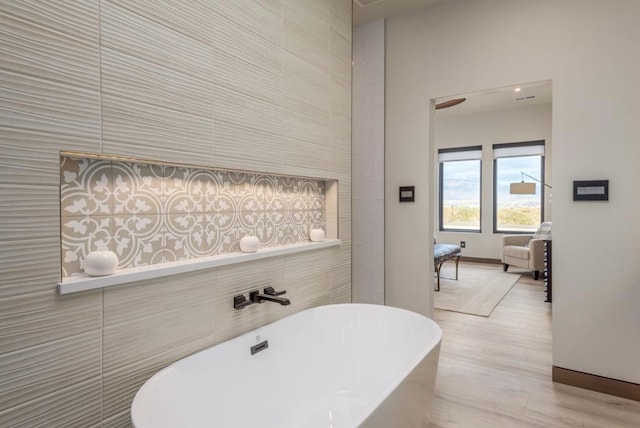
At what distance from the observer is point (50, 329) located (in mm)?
1135

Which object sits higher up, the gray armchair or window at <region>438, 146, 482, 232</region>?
window at <region>438, 146, 482, 232</region>

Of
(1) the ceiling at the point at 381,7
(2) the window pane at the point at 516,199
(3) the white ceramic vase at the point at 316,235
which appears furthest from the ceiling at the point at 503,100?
(3) the white ceramic vase at the point at 316,235

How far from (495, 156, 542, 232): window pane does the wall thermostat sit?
15.7 feet

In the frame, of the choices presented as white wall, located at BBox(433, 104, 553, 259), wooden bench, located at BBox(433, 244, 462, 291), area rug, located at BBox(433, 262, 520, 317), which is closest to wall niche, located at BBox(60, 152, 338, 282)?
area rug, located at BBox(433, 262, 520, 317)

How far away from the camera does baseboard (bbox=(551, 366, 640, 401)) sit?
2.28m

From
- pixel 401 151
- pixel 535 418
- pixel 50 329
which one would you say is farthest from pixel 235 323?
pixel 401 151

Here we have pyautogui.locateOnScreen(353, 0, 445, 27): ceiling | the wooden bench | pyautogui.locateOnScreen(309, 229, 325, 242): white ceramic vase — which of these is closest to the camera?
pyautogui.locateOnScreen(309, 229, 325, 242): white ceramic vase

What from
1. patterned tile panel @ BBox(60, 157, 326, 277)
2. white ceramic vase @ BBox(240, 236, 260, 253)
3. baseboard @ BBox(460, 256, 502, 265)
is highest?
patterned tile panel @ BBox(60, 157, 326, 277)

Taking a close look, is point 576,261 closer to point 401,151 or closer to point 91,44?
point 401,151

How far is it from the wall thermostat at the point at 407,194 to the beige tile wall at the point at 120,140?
49.8 inches

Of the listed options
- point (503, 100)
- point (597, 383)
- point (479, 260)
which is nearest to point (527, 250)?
point (479, 260)

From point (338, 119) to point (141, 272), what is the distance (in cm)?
184

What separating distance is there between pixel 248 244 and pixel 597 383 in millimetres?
2559

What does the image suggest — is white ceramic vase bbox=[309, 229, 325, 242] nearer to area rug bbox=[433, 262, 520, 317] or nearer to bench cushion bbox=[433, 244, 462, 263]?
area rug bbox=[433, 262, 520, 317]
